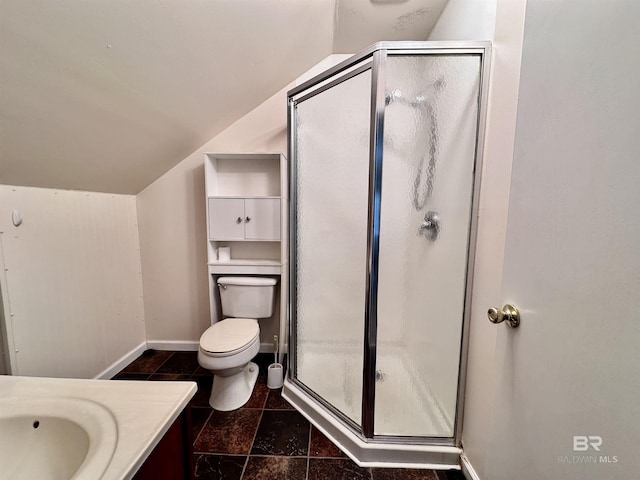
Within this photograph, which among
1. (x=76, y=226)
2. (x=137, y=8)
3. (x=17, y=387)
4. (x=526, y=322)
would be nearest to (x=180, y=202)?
(x=76, y=226)

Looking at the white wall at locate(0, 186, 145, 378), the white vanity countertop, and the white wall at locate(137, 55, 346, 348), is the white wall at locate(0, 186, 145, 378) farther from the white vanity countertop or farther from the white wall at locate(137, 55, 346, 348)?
the white vanity countertop

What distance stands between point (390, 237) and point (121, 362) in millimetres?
2148

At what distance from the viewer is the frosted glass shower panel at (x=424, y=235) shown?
1119mm

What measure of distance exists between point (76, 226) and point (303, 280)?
1.43 metres

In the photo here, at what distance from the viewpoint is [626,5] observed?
1.38ft

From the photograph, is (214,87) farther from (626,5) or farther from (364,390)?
(364,390)

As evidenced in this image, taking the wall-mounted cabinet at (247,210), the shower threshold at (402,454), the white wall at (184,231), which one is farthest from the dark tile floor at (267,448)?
the wall-mounted cabinet at (247,210)

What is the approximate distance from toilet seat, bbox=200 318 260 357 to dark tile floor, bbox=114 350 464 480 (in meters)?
0.40

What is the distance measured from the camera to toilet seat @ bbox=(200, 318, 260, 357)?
1377 mm

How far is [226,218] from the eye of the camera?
1807mm

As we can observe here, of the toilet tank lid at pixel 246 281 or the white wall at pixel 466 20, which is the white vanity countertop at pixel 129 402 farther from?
the white wall at pixel 466 20

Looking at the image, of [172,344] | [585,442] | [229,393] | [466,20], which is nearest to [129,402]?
[229,393]

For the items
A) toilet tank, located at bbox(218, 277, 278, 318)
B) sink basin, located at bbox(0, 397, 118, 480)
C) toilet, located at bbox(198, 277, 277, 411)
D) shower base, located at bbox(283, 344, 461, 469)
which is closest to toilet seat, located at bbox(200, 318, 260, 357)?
toilet, located at bbox(198, 277, 277, 411)

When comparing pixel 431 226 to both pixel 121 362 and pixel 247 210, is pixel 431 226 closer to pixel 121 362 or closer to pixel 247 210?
pixel 247 210
